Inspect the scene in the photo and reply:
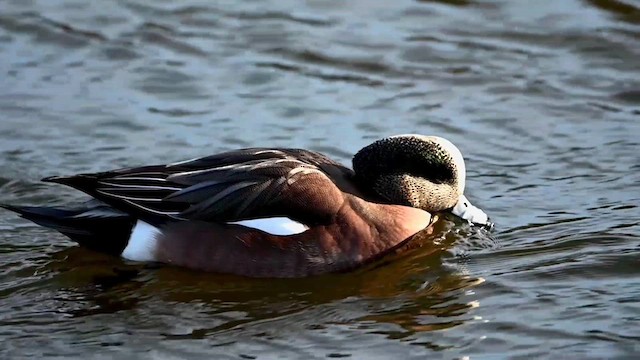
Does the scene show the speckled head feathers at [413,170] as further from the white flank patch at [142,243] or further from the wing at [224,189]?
the white flank patch at [142,243]

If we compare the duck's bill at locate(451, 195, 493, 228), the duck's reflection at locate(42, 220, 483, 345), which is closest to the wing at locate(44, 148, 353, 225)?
the duck's reflection at locate(42, 220, 483, 345)

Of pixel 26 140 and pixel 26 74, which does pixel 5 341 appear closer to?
pixel 26 140

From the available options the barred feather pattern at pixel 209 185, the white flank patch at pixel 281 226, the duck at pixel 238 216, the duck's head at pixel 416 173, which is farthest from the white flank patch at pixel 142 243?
the duck's head at pixel 416 173

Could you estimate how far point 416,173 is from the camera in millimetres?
7277

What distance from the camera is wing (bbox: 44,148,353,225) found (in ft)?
21.9

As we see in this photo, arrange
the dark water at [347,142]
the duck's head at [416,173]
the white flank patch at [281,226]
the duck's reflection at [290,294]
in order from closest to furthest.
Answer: the dark water at [347,142] < the duck's reflection at [290,294] < the white flank patch at [281,226] < the duck's head at [416,173]

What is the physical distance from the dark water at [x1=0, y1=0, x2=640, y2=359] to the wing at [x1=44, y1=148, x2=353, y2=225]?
33 cm

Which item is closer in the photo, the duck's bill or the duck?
the duck

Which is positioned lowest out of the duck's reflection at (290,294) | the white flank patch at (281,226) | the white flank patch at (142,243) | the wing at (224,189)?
the duck's reflection at (290,294)

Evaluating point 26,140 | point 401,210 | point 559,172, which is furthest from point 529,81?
point 26,140

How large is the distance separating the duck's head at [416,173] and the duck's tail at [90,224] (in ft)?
4.30

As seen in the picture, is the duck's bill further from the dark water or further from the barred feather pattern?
the barred feather pattern

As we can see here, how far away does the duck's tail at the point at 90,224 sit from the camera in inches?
271

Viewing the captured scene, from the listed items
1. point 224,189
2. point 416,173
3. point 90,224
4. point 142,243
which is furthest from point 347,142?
point 90,224
